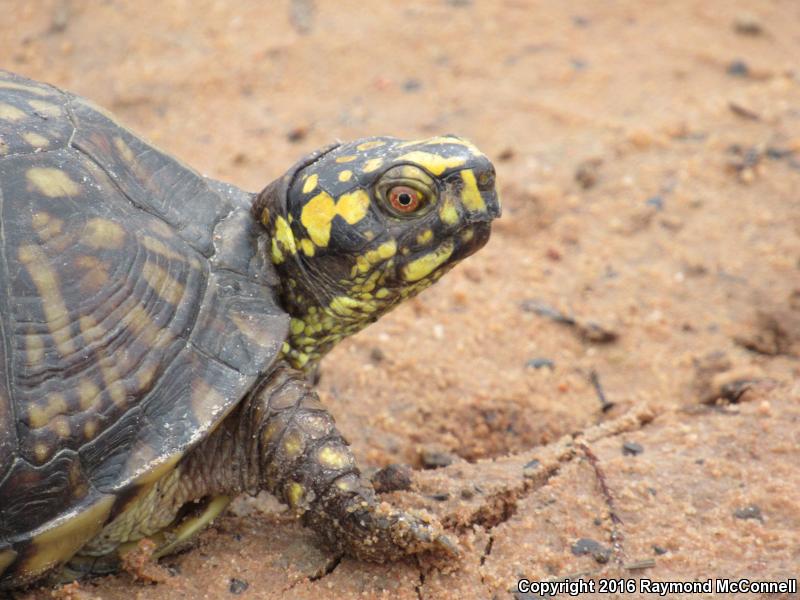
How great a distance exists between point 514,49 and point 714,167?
2.26 metres

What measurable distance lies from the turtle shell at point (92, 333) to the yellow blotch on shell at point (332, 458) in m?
0.35

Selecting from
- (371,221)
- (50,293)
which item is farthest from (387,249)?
(50,293)

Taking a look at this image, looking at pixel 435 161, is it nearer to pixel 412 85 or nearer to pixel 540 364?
pixel 540 364

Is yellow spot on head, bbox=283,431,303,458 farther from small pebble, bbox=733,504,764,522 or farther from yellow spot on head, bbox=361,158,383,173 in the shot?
small pebble, bbox=733,504,764,522

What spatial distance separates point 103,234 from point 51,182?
0.80 ft

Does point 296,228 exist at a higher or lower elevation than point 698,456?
higher

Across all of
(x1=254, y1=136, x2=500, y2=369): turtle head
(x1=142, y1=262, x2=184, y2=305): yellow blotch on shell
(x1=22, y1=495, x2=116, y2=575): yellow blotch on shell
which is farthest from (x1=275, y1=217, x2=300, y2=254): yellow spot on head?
(x1=22, y1=495, x2=116, y2=575): yellow blotch on shell

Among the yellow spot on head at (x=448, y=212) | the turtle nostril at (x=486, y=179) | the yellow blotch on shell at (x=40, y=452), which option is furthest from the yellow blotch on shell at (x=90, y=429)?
the turtle nostril at (x=486, y=179)

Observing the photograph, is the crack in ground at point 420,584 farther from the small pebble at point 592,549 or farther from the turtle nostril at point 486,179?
the turtle nostril at point 486,179

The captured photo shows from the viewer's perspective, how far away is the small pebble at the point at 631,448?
3.66 meters

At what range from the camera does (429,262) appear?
3.19 meters

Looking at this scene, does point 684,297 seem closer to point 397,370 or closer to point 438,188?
point 397,370

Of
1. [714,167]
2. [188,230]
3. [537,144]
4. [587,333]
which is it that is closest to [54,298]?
[188,230]

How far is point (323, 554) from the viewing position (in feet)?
10.5
